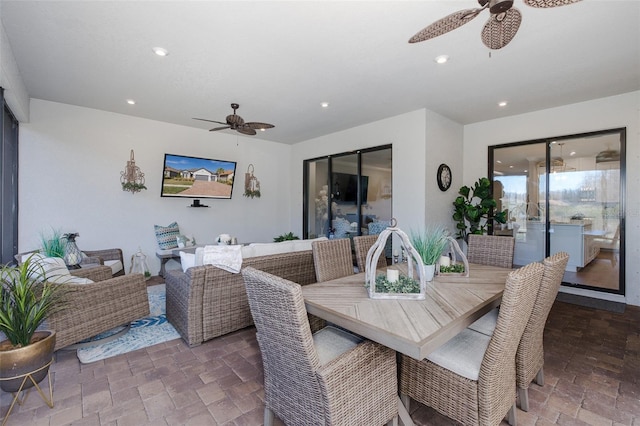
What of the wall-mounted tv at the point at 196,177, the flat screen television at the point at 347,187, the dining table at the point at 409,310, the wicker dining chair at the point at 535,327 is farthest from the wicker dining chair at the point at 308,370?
the wall-mounted tv at the point at 196,177

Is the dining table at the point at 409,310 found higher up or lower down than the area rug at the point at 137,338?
higher up

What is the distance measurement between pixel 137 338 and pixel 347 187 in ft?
14.0

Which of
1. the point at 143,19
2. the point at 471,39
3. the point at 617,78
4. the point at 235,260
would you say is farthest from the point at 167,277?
the point at 617,78

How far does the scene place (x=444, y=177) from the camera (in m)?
4.93

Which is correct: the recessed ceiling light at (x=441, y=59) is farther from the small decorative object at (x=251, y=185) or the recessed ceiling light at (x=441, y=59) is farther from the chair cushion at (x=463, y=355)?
the small decorative object at (x=251, y=185)

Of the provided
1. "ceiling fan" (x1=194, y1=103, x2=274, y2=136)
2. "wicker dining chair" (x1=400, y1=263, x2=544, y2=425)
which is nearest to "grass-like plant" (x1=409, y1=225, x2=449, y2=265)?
"wicker dining chair" (x1=400, y1=263, x2=544, y2=425)

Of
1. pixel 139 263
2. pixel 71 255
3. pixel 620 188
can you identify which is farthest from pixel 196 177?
pixel 620 188

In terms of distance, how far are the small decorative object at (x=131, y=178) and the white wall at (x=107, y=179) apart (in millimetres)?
71

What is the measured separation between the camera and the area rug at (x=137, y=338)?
2656 mm

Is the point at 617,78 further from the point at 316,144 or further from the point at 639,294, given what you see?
the point at 316,144

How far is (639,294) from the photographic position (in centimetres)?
393

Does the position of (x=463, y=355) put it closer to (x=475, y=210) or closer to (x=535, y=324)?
(x=535, y=324)

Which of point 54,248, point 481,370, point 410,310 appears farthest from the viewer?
point 54,248

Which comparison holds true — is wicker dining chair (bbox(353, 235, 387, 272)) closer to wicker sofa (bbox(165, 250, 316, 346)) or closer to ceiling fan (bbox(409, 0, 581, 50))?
wicker sofa (bbox(165, 250, 316, 346))
